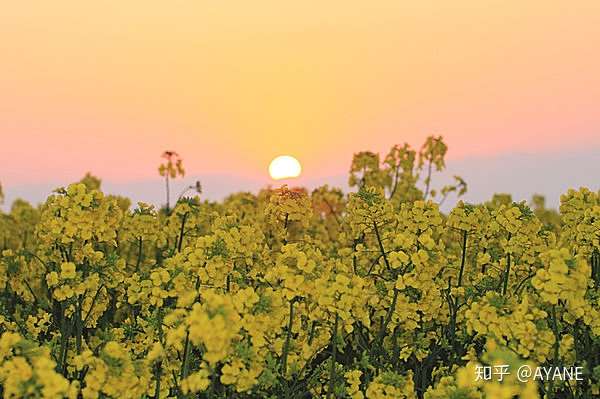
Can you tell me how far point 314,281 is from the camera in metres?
4.93

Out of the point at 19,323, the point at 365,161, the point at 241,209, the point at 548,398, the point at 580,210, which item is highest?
the point at 365,161

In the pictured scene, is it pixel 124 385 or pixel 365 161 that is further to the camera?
pixel 365 161

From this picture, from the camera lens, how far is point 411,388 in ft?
16.1

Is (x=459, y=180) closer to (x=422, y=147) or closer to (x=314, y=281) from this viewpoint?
(x=422, y=147)

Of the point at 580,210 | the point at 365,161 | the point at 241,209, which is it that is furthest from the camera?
the point at 365,161

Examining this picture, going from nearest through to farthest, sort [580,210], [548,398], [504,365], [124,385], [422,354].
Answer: [504,365]
[124,385]
[548,398]
[422,354]
[580,210]

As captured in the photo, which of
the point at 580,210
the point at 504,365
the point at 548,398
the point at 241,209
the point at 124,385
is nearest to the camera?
the point at 504,365

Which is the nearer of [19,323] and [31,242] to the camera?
[19,323]

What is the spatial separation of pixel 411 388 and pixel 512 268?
→ 2176 millimetres

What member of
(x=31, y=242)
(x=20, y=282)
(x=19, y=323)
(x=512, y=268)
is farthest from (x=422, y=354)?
(x=31, y=242)

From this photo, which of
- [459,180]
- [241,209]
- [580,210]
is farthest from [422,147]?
[580,210]

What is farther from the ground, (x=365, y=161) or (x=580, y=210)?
(x=365, y=161)

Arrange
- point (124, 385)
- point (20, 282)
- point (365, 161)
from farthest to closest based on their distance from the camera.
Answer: point (365, 161) → point (20, 282) → point (124, 385)

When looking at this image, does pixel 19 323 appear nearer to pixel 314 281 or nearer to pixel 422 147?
pixel 314 281
